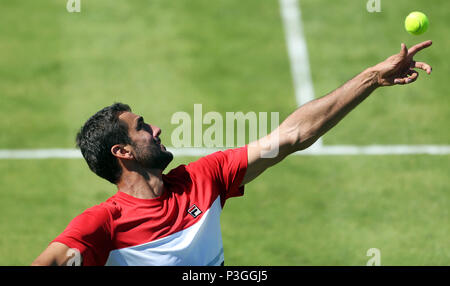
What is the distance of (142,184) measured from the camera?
734cm

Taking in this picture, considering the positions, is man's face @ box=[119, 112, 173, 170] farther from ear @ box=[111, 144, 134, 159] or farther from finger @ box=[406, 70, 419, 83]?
finger @ box=[406, 70, 419, 83]

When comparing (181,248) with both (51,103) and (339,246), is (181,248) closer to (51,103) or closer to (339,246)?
(339,246)

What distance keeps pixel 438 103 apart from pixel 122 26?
5563 millimetres

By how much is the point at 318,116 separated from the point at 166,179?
56.4 inches

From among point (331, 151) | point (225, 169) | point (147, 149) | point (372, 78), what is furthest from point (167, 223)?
point (331, 151)

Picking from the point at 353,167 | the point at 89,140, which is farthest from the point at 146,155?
the point at 353,167

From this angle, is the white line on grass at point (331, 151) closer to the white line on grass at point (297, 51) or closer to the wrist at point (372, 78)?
the white line on grass at point (297, 51)

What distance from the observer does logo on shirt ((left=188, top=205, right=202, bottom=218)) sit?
730 centimetres

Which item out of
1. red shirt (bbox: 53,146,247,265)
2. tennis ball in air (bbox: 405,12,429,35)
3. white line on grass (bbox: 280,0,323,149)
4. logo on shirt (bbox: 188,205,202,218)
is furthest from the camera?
white line on grass (bbox: 280,0,323,149)

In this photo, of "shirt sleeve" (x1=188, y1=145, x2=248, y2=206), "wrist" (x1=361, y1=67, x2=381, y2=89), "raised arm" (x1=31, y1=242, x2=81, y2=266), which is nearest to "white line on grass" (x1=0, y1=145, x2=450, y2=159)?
"shirt sleeve" (x1=188, y1=145, x2=248, y2=206)

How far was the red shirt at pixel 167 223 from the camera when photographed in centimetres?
680

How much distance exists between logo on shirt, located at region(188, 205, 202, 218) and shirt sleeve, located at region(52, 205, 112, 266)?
27.9 inches

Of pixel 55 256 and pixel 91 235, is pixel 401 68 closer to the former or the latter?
pixel 91 235
